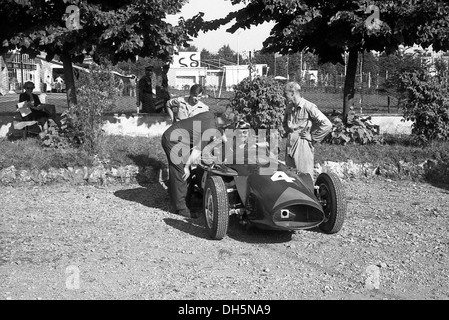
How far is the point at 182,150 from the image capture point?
9117 mm

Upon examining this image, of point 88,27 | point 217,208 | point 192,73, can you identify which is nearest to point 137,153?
point 88,27

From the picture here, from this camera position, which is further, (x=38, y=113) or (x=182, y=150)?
(x=38, y=113)

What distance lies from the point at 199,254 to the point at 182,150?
2337 millimetres

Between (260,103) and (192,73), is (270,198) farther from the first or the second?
(192,73)

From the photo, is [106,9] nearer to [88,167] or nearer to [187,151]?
[88,167]

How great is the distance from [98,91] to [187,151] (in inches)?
129

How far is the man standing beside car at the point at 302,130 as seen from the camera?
28.6 ft

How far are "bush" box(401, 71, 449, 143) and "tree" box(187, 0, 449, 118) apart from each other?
86cm

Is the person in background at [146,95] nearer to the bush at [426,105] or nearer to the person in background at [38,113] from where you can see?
the person in background at [38,113]

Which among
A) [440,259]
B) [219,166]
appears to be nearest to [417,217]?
[440,259]

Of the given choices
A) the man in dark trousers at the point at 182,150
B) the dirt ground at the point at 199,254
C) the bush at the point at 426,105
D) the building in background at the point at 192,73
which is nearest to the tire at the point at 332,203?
the dirt ground at the point at 199,254

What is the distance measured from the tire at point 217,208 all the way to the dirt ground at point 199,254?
156mm

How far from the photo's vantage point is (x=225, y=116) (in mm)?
9016

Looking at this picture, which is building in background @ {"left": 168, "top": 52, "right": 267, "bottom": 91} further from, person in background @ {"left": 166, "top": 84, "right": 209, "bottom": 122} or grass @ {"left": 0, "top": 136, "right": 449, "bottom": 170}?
person in background @ {"left": 166, "top": 84, "right": 209, "bottom": 122}
